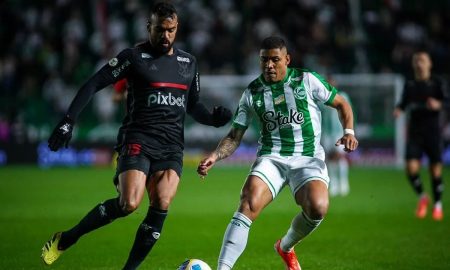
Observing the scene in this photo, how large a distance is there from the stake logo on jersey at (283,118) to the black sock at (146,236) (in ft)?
4.60

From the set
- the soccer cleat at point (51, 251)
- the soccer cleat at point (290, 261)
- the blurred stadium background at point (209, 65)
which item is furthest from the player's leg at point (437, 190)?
the soccer cleat at point (51, 251)

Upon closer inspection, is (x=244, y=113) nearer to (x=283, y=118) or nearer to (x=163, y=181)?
(x=283, y=118)

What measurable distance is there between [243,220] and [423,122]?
6.88m

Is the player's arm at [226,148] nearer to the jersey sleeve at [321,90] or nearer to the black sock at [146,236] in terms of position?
the black sock at [146,236]

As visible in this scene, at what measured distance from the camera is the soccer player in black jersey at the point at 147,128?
727 cm

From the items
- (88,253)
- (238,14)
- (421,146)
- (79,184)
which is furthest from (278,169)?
(238,14)

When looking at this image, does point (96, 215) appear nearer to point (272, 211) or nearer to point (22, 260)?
point (22, 260)

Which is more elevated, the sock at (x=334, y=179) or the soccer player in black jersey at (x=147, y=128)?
the soccer player in black jersey at (x=147, y=128)

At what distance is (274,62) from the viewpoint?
24.7 ft

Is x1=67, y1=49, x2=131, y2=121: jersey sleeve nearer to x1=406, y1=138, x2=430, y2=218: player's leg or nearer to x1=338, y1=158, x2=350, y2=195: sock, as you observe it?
x1=406, y1=138, x2=430, y2=218: player's leg

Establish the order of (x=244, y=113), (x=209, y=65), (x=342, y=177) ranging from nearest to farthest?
(x=244, y=113), (x=342, y=177), (x=209, y=65)

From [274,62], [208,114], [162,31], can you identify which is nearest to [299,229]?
[208,114]

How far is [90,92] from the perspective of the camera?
24.0ft

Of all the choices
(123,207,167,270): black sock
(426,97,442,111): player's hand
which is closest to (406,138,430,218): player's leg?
(426,97,442,111): player's hand
